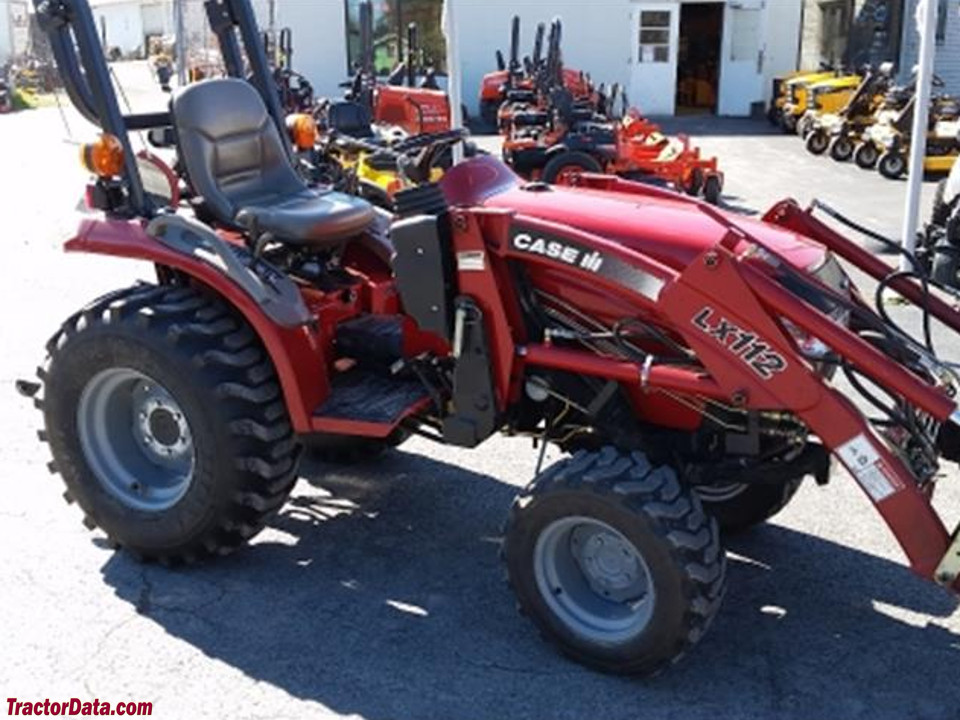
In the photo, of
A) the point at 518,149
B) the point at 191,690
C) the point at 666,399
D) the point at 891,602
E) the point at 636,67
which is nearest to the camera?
the point at 191,690

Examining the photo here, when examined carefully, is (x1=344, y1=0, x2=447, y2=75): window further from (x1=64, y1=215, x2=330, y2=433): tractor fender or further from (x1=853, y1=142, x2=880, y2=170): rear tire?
(x1=64, y1=215, x2=330, y2=433): tractor fender

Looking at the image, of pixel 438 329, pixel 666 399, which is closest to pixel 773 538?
pixel 666 399

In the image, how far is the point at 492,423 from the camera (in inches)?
136

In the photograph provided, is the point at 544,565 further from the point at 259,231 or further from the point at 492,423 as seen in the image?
the point at 259,231

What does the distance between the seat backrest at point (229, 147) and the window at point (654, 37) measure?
20.6 m

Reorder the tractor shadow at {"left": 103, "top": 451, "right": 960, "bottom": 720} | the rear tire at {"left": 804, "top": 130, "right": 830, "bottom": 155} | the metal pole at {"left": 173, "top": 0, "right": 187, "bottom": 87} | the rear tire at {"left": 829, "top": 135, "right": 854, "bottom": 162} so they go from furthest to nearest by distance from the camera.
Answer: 1. the rear tire at {"left": 804, "top": 130, "right": 830, "bottom": 155}
2. the rear tire at {"left": 829, "top": 135, "right": 854, "bottom": 162}
3. the metal pole at {"left": 173, "top": 0, "right": 187, "bottom": 87}
4. the tractor shadow at {"left": 103, "top": 451, "right": 960, "bottom": 720}

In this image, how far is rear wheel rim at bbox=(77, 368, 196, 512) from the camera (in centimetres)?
387

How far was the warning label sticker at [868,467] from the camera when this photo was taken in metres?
2.86

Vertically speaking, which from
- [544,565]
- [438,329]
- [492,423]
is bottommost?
[544,565]

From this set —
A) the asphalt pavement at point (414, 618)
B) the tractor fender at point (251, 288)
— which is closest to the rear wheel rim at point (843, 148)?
the asphalt pavement at point (414, 618)

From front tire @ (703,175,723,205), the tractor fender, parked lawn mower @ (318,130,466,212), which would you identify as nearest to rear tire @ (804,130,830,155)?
front tire @ (703,175,723,205)

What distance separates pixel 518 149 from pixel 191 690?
8.81 metres

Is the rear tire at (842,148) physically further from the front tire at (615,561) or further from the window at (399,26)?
the front tire at (615,561)

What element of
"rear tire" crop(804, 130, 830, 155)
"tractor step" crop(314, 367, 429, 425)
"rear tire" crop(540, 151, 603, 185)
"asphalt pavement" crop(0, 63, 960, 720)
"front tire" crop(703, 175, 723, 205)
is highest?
"tractor step" crop(314, 367, 429, 425)
